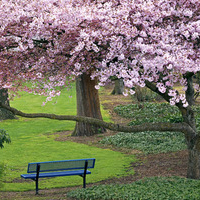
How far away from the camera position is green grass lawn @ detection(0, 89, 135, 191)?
32.3ft

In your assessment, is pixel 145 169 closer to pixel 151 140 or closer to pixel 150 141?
pixel 150 141

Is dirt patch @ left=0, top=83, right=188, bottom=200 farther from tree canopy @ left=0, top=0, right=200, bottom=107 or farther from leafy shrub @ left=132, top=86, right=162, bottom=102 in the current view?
leafy shrub @ left=132, top=86, right=162, bottom=102

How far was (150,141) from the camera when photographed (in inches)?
570

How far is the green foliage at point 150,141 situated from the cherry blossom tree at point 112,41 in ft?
16.2

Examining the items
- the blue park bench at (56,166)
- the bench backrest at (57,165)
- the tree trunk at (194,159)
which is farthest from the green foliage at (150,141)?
the bench backrest at (57,165)

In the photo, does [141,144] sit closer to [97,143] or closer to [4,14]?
[97,143]

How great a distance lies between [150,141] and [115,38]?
813cm

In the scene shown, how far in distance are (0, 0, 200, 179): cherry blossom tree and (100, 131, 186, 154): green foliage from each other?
4941 millimetres

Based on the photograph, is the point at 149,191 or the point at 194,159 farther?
the point at 194,159

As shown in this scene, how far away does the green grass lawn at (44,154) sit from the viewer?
9.85 metres

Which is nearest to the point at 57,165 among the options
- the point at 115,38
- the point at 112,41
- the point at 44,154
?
the point at 112,41

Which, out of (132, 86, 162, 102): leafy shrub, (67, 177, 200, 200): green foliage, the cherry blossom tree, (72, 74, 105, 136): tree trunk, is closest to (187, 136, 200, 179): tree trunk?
the cherry blossom tree

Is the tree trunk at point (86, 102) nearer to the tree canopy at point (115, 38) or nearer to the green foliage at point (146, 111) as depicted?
the green foliage at point (146, 111)

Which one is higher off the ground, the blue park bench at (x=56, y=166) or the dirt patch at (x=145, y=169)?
the blue park bench at (x=56, y=166)
